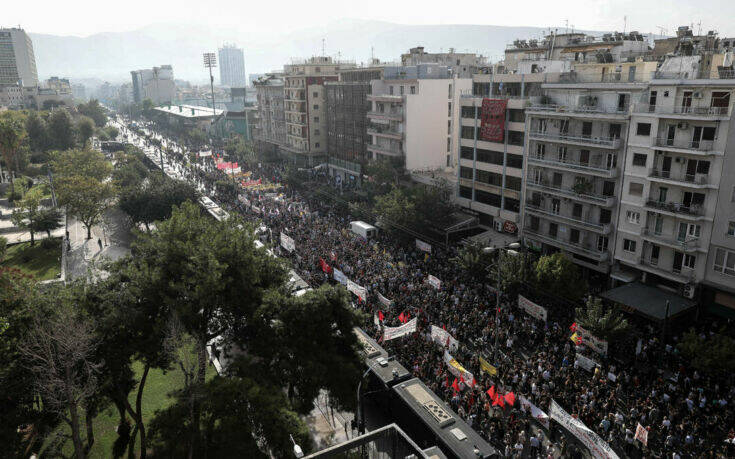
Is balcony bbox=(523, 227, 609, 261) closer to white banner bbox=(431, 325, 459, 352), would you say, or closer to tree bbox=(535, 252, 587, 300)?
tree bbox=(535, 252, 587, 300)

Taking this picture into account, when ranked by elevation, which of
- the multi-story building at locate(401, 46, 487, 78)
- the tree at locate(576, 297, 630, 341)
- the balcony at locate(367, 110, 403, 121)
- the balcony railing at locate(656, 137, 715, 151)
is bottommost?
the tree at locate(576, 297, 630, 341)

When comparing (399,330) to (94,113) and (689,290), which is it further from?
(94,113)

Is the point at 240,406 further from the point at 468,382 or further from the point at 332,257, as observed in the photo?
the point at 332,257

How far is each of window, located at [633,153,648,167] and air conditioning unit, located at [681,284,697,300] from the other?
28.1 ft

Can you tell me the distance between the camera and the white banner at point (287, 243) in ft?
150

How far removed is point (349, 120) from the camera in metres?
74.6

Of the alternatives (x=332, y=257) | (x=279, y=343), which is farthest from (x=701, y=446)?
(x=332, y=257)

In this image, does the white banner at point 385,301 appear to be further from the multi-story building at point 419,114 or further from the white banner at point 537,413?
the multi-story building at point 419,114

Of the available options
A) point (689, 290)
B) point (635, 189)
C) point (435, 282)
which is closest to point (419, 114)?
point (635, 189)

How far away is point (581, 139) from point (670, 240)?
9.85 meters

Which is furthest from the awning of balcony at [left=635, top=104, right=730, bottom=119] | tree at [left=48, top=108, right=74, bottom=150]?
tree at [left=48, top=108, right=74, bottom=150]

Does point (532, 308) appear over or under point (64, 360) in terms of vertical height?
under

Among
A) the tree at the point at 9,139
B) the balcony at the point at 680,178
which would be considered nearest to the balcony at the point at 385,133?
the balcony at the point at 680,178

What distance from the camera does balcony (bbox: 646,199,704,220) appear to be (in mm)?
32125
